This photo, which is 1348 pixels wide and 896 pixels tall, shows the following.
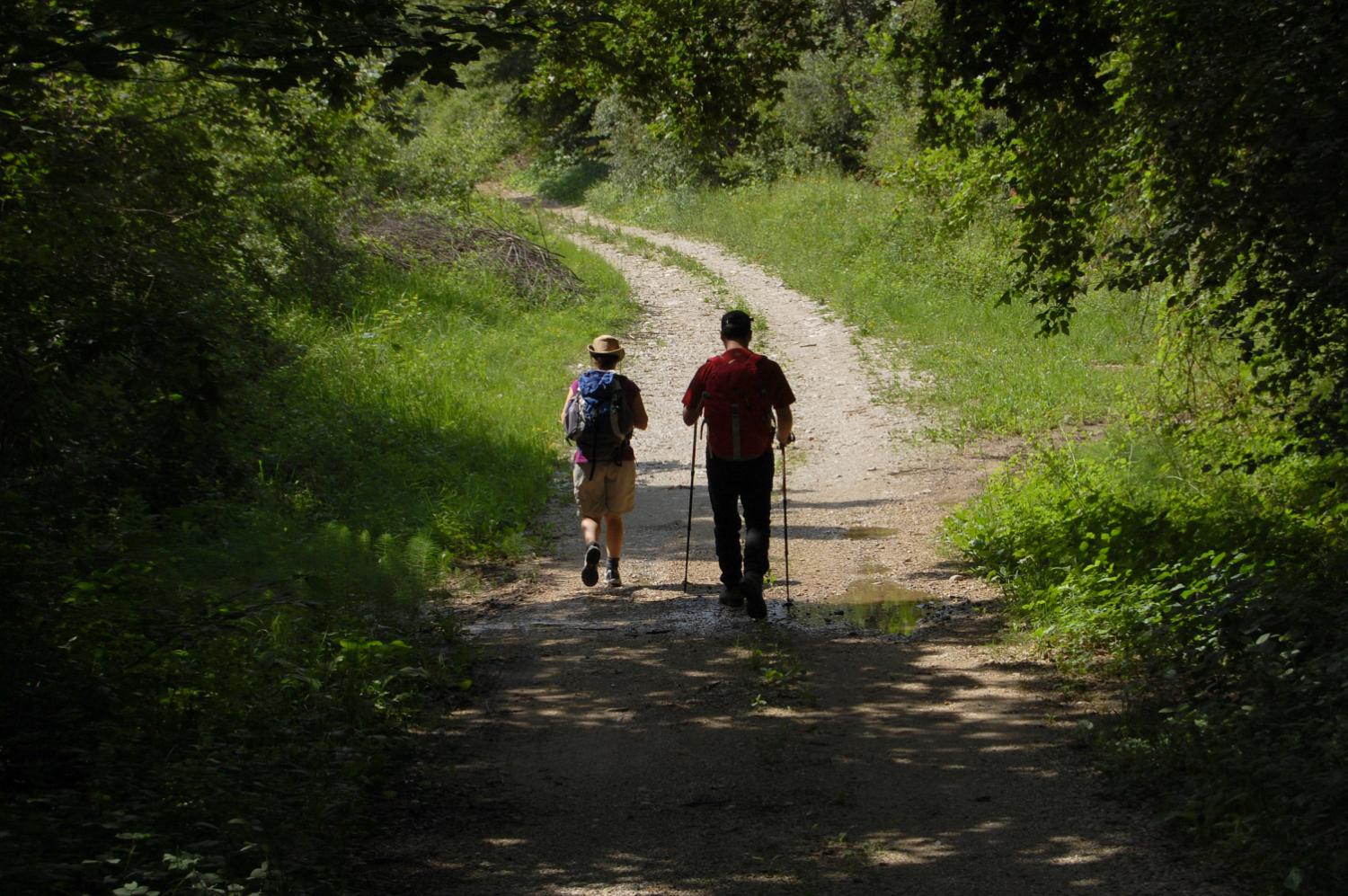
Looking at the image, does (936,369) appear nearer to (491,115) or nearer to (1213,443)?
(1213,443)

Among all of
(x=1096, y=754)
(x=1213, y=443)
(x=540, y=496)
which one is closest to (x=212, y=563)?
(x=540, y=496)

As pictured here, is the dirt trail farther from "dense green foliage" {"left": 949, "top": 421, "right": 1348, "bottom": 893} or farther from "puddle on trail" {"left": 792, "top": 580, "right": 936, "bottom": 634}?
"dense green foliage" {"left": 949, "top": 421, "right": 1348, "bottom": 893}

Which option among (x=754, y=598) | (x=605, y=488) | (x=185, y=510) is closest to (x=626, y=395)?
(x=605, y=488)

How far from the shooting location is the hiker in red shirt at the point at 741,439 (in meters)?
8.33

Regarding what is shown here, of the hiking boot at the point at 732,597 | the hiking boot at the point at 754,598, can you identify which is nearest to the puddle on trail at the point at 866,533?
the hiking boot at the point at 732,597

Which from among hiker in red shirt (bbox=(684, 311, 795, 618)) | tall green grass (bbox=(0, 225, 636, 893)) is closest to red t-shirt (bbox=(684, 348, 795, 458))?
hiker in red shirt (bbox=(684, 311, 795, 618))

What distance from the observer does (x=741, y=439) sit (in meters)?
8.32

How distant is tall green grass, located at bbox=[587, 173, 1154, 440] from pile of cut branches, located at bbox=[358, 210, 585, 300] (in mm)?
5150

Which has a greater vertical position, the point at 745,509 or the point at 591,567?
the point at 745,509

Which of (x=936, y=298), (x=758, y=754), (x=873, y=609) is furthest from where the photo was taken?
(x=936, y=298)

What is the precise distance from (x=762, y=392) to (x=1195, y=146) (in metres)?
3.01

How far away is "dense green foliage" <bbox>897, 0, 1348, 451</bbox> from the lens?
21.7 ft

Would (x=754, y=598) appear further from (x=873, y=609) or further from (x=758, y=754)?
(x=758, y=754)

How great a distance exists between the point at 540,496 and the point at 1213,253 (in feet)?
21.3
